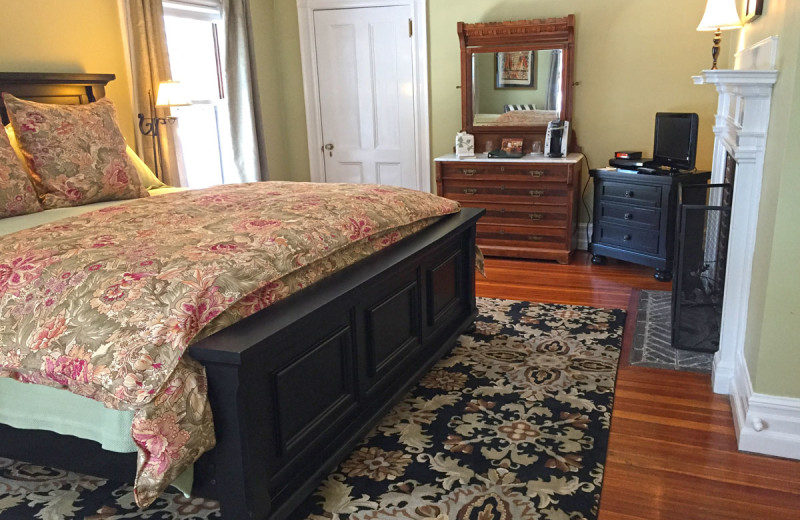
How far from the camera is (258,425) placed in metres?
1.84

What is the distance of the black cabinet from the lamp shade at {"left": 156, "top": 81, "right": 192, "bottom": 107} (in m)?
2.82

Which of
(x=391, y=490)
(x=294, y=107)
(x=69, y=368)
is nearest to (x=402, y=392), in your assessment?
(x=391, y=490)

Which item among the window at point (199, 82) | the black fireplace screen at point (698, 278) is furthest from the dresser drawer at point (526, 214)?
the window at point (199, 82)

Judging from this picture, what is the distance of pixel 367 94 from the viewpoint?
560 cm

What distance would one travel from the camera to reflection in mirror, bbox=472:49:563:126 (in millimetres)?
4961

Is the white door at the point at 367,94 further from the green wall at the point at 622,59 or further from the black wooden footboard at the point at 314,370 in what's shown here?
the black wooden footboard at the point at 314,370

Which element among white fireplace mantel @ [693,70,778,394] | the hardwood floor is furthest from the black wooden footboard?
white fireplace mantel @ [693,70,778,394]

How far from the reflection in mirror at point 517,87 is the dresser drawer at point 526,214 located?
69 centimetres

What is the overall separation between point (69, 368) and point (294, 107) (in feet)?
14.7

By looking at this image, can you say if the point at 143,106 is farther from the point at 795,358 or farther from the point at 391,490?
the point at 795,358

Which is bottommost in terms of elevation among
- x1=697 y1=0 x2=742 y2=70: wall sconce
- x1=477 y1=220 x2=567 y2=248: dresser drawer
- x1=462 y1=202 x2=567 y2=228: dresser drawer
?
x1=477 y1=220 x2=567 y2=248: dresser drawer

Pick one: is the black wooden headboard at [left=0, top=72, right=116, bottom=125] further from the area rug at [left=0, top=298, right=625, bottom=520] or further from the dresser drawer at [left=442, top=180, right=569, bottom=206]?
the dresser drawer at [left=442, top=180, right=569, bottom=206]

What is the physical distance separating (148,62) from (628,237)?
338 cm

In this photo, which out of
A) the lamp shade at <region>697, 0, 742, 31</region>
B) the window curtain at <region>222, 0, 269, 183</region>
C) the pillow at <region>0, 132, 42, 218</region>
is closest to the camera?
the pillow at <region>0, 132, 42, 218</region>
